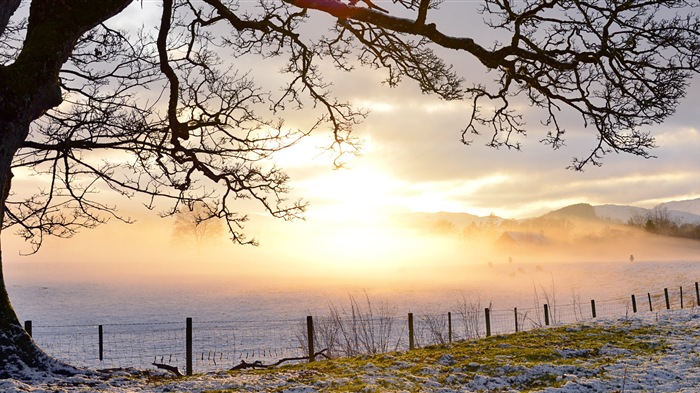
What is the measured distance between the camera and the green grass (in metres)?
6.96

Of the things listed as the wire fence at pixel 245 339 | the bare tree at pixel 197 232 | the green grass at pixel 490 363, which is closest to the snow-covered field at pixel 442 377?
the green grass at pixel 490 363

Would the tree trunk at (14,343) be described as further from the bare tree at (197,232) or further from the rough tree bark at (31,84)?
the bare tree at (197,232)

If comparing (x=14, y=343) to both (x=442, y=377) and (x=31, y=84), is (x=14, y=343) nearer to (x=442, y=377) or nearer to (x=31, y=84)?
(x=31, y=84)

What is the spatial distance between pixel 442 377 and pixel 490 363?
1211 mm

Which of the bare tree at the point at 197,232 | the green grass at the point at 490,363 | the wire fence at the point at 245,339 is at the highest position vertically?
the bare tree at the point at 197,232

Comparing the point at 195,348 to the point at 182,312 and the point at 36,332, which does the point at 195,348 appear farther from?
the point at 182,312

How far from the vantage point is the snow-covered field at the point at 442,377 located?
6.49 metres

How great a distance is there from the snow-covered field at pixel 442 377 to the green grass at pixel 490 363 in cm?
1

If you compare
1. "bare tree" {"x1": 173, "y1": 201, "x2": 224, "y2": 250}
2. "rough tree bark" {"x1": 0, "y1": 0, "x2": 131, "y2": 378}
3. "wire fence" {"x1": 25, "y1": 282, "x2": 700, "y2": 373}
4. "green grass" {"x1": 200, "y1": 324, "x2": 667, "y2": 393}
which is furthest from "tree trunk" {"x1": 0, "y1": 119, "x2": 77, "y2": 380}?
"bare tree" {"x1": 173, "y1": 201, "x2": 224, "y2": 250}


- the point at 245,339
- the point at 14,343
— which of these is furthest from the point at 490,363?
the point at 245,339

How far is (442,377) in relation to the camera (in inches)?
285

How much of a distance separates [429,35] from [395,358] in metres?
5.25

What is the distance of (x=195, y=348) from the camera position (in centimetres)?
2527

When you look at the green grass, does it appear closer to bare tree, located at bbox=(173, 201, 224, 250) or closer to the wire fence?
the wire fence
